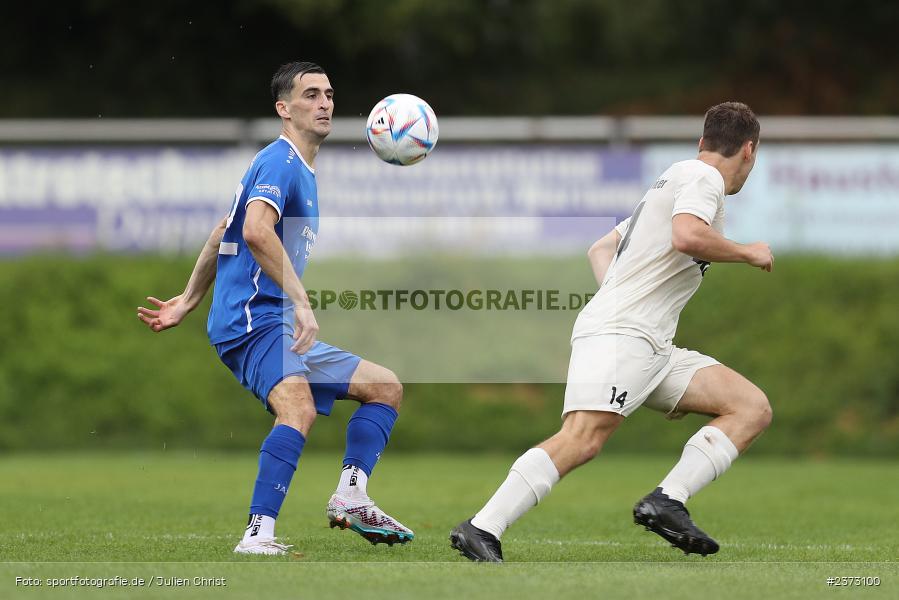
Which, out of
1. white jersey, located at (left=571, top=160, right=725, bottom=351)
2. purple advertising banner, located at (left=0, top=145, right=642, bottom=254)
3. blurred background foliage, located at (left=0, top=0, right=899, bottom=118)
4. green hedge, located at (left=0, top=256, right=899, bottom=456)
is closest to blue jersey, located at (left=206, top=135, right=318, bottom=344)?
white jersey, located at (left=571, top=160, right=725, bottom=351)

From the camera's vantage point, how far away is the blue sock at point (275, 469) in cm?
671

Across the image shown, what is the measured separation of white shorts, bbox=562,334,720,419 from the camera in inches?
257

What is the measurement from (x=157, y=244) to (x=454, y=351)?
3.92m

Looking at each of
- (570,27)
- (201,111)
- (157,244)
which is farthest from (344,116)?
(157,244)

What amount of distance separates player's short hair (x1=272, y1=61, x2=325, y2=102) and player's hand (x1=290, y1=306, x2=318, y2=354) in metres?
1.26

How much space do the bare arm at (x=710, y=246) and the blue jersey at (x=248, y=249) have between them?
6.28 ft

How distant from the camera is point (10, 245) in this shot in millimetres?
16422

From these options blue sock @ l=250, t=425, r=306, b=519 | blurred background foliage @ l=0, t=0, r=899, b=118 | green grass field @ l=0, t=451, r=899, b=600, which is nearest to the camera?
green grass field @ l=0, t=451, r=899, b=600

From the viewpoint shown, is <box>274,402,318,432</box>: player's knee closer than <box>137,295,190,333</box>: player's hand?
Yes

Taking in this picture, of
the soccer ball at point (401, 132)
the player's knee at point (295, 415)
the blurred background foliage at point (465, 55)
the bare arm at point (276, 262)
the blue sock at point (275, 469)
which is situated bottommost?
the blue sock at point (275, 469)

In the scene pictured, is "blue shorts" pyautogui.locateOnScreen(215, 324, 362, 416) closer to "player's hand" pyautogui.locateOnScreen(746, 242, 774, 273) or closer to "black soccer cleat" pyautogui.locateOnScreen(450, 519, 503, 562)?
"black soccer cleat" pyautogui.locateOnScreen(450, 519, 503, 562)

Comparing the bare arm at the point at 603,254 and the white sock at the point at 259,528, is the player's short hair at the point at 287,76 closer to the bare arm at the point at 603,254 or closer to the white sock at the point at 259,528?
the bare arm at the point at 603,254

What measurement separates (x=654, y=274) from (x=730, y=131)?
0.79 m

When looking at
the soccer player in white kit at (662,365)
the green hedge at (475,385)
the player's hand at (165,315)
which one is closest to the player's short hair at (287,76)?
the player's hand at (165,315)
